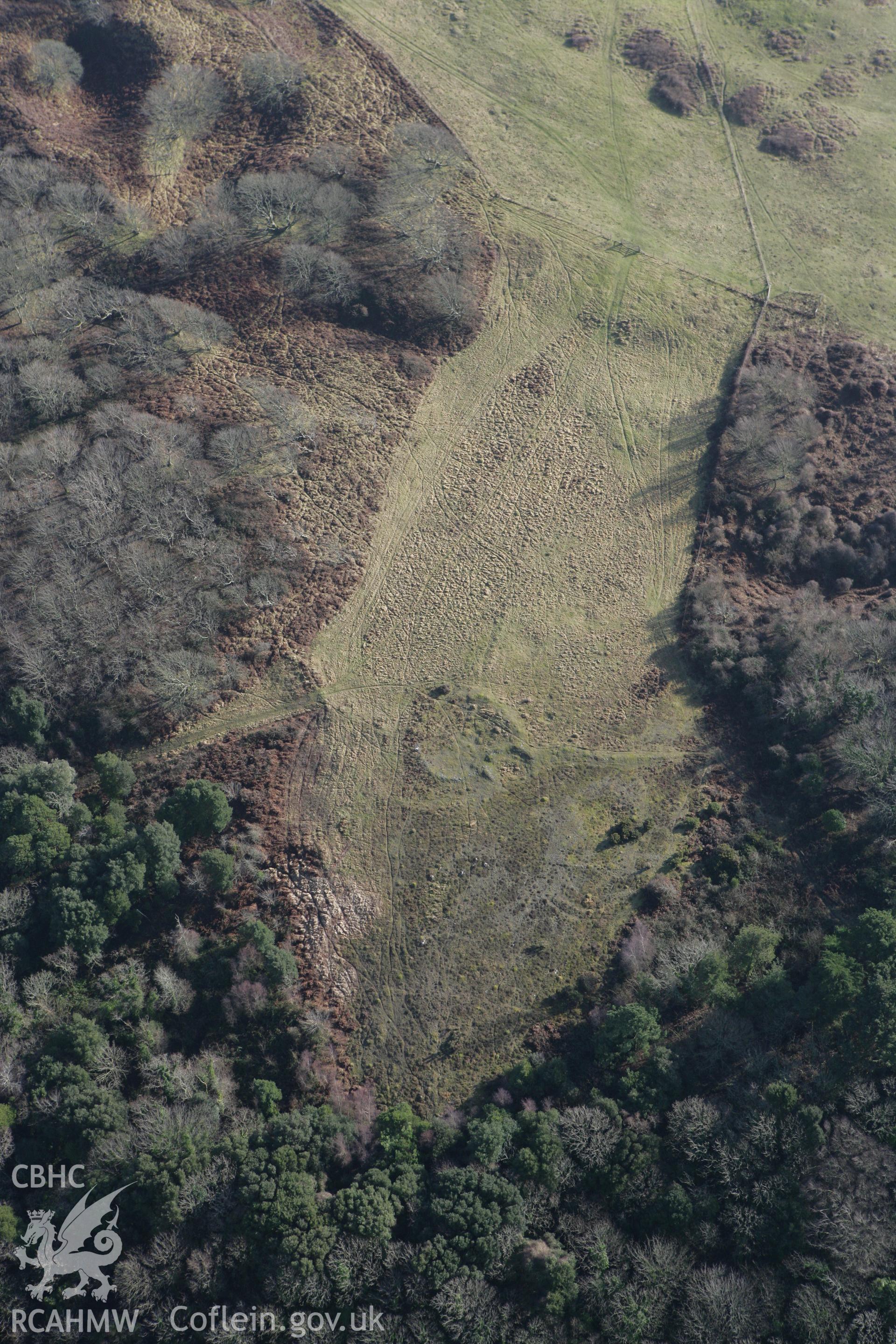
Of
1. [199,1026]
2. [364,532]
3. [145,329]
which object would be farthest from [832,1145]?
[145,329]

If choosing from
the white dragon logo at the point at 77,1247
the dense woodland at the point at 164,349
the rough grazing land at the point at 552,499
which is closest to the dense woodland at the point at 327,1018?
the dense woodland at the point at 164,349

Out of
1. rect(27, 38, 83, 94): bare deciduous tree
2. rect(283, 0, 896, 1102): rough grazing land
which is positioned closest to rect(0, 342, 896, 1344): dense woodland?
rect(283, 0, 896, 1102): rough grazing land

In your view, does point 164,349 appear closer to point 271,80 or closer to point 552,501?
point 271,80

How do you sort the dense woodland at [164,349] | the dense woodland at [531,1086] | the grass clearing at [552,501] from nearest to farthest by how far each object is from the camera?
the dense woodland at [531,1086]
the grass clearing at [552,501]
the dense woodland at [164,349]

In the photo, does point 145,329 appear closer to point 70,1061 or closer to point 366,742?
point 366,742

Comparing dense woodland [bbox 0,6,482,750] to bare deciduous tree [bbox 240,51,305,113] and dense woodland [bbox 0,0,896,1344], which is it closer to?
bare deciduous tree [bbox 240,51,305,113]

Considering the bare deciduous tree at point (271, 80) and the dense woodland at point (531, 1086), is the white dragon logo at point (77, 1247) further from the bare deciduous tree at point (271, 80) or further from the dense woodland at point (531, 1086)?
the bare deciduous tree at point (271, 80)
